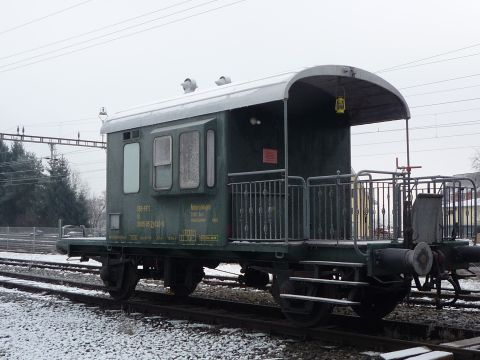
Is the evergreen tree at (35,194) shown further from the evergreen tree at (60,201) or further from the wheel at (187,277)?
the wheel at (187,277)

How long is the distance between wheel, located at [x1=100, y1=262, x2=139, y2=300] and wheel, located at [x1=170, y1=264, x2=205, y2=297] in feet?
2.65

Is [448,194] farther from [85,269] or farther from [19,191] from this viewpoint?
[19,191]

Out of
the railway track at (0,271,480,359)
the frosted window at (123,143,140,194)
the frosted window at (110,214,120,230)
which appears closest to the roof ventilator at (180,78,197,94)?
the frosted window at (123,143,140,194)

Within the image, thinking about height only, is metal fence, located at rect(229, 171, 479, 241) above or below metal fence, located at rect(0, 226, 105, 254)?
above

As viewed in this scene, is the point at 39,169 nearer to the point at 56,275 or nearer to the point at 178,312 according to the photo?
the point at 56,275

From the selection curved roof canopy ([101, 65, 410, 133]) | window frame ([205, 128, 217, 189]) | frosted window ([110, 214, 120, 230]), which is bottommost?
frosted window ([110, 214, 120, 230])

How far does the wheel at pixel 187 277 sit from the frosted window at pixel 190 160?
189 centimetres

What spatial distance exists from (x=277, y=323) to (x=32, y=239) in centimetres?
3180

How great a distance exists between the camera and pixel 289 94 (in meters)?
9.88

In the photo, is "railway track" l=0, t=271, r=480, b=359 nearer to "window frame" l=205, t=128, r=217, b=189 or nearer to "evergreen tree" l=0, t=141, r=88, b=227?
"window frame" l=205, t=128, r=217, b=189

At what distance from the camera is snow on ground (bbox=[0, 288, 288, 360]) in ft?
24.1

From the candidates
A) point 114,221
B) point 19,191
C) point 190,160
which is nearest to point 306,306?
point 190,160

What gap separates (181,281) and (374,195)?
4.49 m

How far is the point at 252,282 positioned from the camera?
408 inches
